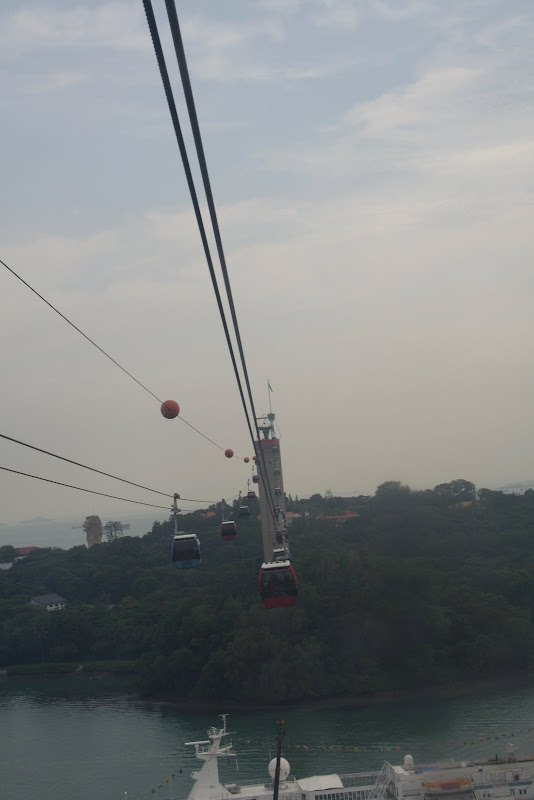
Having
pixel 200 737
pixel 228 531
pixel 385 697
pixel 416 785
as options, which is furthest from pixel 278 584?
pixel 385 697

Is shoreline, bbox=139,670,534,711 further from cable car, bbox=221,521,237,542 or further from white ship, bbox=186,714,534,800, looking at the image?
cable car, bbox=221,521,237,542

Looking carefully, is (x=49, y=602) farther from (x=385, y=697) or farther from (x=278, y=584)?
(x=278, y=584)

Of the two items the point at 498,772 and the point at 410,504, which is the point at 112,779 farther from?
the point at 410,504

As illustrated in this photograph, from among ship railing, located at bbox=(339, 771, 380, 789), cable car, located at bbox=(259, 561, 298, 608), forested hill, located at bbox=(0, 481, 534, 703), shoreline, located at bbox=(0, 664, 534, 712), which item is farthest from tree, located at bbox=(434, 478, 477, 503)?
cable car, located at bbox=(259, 561, 298, 608)

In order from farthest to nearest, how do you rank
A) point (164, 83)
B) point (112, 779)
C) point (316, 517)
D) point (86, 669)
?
point (316, 517) → point (86, 669) → point (112, 779) → point (164, 83)

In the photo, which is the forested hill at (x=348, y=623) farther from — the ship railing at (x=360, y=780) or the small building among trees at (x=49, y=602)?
the ship railing at (x=360, y=780)

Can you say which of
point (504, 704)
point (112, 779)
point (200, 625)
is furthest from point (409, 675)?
point (112, 779)

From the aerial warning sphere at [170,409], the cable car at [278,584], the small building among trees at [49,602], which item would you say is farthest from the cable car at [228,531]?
the small building among trees at [49,602]
